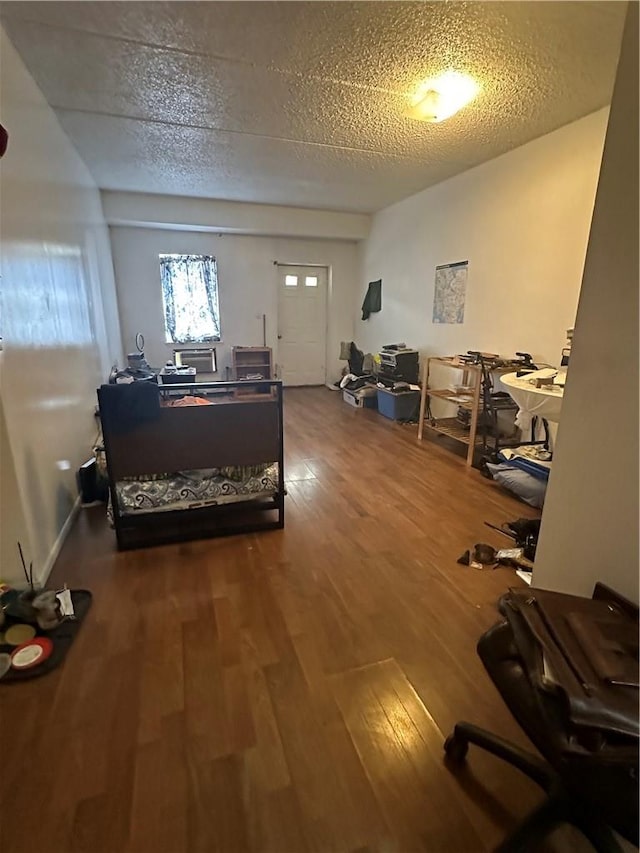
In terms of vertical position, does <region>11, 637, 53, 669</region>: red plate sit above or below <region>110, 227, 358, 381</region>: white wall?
below

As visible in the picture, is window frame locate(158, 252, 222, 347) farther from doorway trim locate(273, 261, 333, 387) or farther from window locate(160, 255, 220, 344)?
doorway trim locate(273, 261, 333, 387)

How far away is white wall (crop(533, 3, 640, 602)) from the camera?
1.06m

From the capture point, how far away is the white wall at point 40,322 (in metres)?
1.87

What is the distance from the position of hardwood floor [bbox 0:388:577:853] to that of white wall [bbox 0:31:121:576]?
38cm

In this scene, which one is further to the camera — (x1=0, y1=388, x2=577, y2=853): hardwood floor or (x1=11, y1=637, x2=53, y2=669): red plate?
(x1=11, y1=637, x2=53, y2=669): red plate

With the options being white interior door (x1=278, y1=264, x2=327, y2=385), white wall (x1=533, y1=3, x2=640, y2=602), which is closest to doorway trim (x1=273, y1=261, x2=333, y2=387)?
white interior door (x1=278, y1=264, x2=327, y2=385)

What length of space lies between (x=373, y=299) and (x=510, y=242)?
263cm

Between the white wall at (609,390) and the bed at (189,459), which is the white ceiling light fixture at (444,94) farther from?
the bed at (189,459)

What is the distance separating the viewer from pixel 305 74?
239cm

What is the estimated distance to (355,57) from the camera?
7.23ft

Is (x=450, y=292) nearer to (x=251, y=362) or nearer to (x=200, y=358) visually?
(x=251, y=362)

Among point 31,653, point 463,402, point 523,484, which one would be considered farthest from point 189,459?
point 463,402

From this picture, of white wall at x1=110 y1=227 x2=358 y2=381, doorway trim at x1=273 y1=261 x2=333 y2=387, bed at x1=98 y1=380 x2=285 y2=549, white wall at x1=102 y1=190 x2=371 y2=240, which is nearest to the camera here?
bed at x1=98 y1=380 x2=285 y2=549

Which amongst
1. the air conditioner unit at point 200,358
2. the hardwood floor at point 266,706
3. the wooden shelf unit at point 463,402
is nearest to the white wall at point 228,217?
the air conditioner unit at point 200,358
